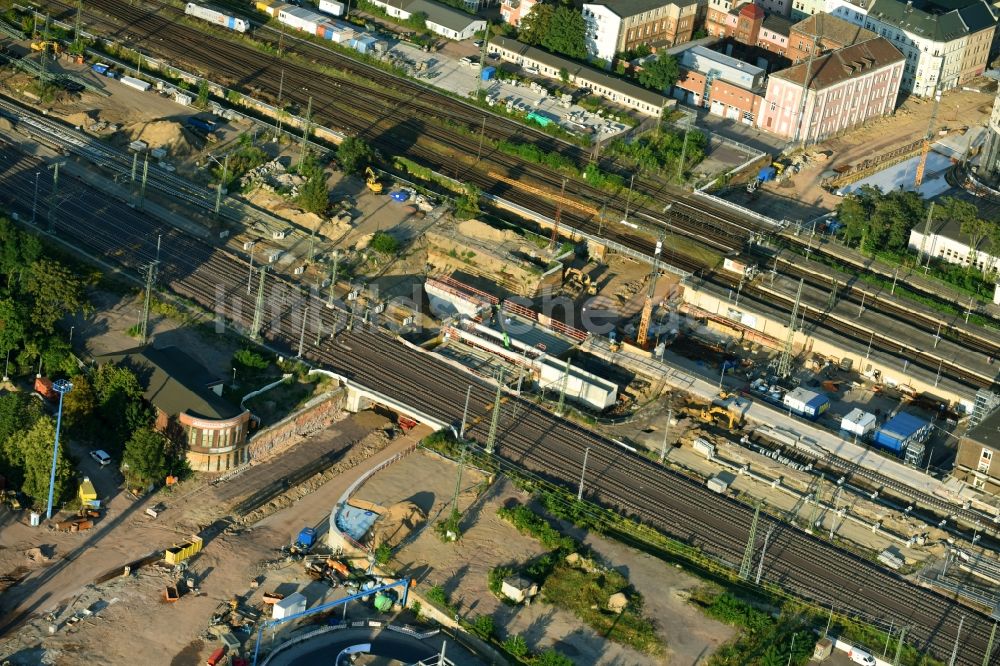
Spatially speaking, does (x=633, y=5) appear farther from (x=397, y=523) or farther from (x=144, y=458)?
(x=144, y=458)

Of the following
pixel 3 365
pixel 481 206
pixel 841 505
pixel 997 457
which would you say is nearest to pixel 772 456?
pixel 841 505

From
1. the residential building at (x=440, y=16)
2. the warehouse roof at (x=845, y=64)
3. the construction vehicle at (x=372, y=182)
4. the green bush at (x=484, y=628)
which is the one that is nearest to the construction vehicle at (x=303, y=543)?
the green bush at (x=484, y=628)

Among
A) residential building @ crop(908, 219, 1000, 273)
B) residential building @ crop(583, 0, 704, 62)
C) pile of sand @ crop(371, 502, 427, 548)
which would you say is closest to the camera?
pile of sand @ crop(371, 502, 427, 548)

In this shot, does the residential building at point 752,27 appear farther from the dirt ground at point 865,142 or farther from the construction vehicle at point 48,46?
the construction vehicle at point 48,46

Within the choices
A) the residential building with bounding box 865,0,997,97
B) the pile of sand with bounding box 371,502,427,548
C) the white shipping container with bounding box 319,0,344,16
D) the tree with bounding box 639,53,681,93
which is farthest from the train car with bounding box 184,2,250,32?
the pile of sand with bounding box 371,502,427,548

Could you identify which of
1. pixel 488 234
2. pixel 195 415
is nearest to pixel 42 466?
pixel 195 415

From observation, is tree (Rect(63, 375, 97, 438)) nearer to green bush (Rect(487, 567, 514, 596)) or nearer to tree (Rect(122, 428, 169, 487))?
tree (Rect(122, 428, 169, 487))
